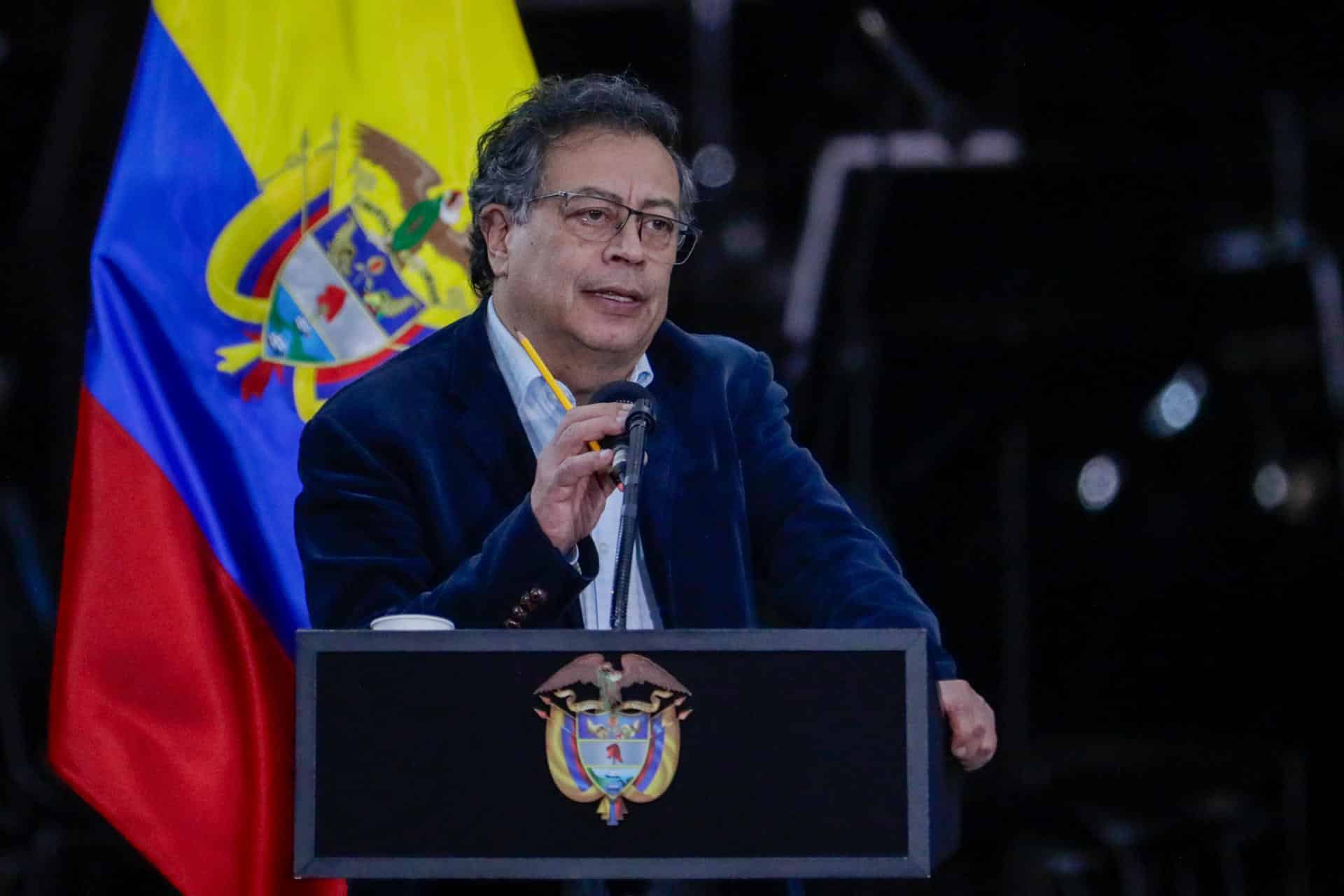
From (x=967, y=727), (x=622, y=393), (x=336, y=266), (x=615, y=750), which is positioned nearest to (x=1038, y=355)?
(x=336, y=266)

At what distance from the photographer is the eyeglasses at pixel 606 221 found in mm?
2250

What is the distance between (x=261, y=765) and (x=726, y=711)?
107 centimetres

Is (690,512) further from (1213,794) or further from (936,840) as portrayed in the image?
(1213,794)

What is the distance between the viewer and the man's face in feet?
7.37

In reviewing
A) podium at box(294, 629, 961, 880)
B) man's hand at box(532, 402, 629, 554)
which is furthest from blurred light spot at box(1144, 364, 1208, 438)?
podium at box(294, 629, 961, 880)

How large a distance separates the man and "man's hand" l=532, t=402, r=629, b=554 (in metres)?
0.15

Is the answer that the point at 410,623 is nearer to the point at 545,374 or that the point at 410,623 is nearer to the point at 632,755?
the point at 632,755

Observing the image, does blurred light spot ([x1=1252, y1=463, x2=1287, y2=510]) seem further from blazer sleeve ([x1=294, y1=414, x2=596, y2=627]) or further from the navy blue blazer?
blazer sleeve ([x1=294, y1=414, x2=596, y2=627])

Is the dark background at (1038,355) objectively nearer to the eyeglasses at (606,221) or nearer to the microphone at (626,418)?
the eyeglasses at (606,221)

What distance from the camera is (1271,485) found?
6.31 metres

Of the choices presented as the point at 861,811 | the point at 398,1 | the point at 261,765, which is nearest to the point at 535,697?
the point at 861,811

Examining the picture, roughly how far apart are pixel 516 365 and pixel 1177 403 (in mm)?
4144

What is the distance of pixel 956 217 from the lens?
5.38 meters

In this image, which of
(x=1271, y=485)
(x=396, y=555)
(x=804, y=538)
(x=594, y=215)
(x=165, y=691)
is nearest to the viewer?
(x=396, y=555)
